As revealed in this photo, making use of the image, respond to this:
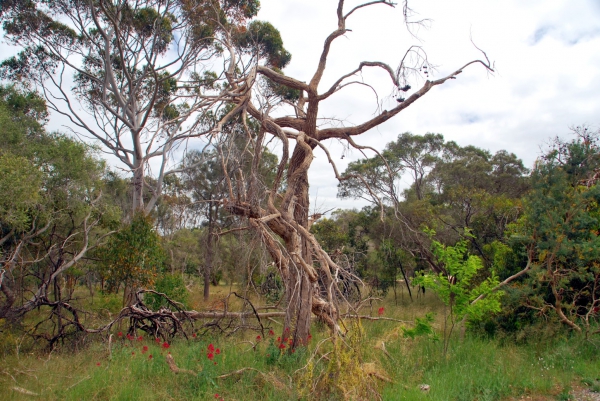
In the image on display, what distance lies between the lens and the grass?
499 cm

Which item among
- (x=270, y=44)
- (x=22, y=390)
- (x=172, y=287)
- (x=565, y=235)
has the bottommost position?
(x=22, y=390)

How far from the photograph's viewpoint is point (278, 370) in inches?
216

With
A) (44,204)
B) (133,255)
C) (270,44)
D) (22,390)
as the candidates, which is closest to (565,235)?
(22,390)

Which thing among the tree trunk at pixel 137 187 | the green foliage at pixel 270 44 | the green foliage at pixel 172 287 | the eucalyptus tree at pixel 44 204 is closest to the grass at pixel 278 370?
the eucalyptus tree at pixel 44 204

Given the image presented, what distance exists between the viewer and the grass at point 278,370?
4.99 meters

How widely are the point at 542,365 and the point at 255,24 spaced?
13.3m

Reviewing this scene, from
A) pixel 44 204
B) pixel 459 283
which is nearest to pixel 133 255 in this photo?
pixel 44 204

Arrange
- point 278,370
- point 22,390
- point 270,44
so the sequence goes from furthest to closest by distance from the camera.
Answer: point 270,44 → point 278,370 → point 22,390

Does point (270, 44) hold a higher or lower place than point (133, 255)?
higher

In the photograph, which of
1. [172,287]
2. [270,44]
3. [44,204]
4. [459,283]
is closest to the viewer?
[459,283]

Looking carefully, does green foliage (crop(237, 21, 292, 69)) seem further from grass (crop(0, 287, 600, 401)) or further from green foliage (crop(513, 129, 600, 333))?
grass (crop(0, 287, 600, 401))

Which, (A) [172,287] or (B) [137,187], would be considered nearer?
(A) [172,287]

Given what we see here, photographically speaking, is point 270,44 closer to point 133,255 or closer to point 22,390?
point 133,255

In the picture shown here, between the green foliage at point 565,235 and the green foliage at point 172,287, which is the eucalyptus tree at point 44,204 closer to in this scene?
the green foliage at point 172,287
